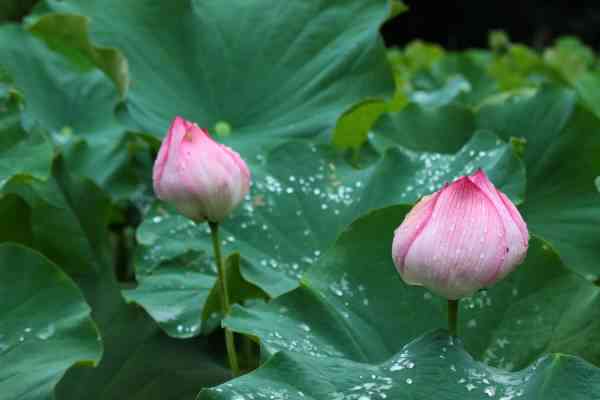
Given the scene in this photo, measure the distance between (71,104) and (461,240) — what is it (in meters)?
1.16

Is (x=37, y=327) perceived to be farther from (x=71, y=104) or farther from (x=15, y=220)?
(x=71, y=104)

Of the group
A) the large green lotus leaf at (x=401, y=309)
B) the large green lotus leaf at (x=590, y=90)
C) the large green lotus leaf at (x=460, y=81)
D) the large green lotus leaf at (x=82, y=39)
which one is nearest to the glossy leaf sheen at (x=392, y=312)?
the large green lotus leaf at (x=401, y=309)

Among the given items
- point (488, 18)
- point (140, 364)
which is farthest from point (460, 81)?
point (488, 18)

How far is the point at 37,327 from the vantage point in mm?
Result: 833

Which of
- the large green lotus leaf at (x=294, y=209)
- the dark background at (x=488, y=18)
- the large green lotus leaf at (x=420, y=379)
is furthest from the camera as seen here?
the dark background at (x=488, y=18)

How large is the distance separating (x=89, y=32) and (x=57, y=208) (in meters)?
0.35

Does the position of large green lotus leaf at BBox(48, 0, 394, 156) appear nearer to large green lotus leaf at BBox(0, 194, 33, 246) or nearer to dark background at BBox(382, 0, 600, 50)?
large green lotus leaf at BBox(0, 194, 33, 246)

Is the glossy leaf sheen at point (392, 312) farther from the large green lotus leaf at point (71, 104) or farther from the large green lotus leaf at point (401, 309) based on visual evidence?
the large green lotus leaf at point (71, 104)

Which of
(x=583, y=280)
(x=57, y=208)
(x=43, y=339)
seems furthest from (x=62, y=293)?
(x=583, y=280)

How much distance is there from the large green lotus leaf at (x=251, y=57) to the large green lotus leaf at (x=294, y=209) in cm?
26

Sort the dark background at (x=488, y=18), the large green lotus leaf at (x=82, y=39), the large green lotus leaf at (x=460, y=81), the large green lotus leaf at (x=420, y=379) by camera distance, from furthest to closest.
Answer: the dark background at (x=488, y=18) → the large green lotus leaf at (x=460, y=81) → the large green lotus leaf at (x=82, y=39) → the large green lotus leaf at (x=420, y=379)

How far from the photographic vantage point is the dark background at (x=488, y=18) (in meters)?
12.3

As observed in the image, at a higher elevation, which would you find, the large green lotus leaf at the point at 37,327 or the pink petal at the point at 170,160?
the pink petal at the point at 170,160

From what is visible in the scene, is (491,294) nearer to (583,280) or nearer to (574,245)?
(583,280)
